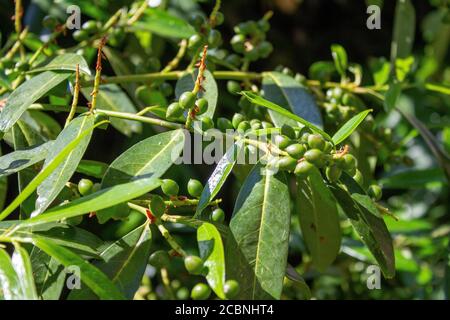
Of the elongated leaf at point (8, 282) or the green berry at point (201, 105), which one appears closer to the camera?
the elongated leaf at point (8, 282)

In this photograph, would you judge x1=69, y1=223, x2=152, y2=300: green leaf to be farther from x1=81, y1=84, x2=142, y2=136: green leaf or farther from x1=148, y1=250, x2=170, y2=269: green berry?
x1=81, y1=84, x2=142, y2=136: green leaf

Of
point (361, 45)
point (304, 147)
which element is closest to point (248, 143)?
point (304, 147)

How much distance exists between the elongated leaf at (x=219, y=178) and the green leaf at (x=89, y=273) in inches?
7.2

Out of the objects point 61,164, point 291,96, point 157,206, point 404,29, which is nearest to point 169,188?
point 157,206

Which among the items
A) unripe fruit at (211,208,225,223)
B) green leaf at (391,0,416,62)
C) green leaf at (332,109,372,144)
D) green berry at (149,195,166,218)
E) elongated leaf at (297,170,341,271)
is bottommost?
elongated leaf at (297,170,341,271)

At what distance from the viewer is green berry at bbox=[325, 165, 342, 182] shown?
1079mm

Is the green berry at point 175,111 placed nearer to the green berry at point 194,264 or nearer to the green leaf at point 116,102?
the green berry at point 194,264

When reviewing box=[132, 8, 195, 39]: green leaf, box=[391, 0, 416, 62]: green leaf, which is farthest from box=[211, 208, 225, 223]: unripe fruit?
box=[391, 0, 416, 62]: green leaf

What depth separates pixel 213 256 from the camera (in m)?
0.97

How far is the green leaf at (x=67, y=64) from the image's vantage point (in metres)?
1.28

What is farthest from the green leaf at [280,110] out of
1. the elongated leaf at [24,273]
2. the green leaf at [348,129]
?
the elongated leaf at [24,273]

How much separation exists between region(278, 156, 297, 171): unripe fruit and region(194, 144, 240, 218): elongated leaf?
0.22 ft
